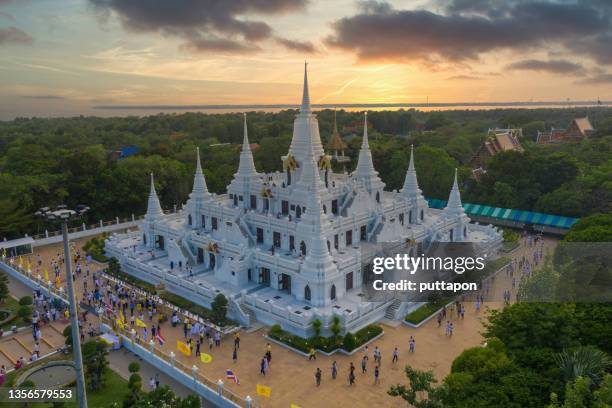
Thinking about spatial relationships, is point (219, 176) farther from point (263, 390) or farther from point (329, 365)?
point (263, 390)

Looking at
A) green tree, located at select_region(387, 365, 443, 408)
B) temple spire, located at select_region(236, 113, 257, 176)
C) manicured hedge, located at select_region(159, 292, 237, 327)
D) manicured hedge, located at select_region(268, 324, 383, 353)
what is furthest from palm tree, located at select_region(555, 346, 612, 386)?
temple spire, located at select_region(236, 113, 257, 176)

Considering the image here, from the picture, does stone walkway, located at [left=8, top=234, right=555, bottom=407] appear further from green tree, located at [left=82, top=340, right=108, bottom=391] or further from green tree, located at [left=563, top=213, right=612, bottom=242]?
green tree, located at [left=563, top=213, right=612, bottom=242]

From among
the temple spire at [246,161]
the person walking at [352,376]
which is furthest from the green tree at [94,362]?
the temple spire at [246,161]

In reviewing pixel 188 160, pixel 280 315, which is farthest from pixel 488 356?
pixel 188 160

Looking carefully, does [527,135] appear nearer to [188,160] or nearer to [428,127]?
[428,127]

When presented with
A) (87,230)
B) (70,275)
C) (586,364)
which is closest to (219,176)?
(87,230)

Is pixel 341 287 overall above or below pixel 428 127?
below

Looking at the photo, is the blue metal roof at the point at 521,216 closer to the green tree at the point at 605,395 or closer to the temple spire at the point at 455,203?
the temple spire at the point at 455,203
